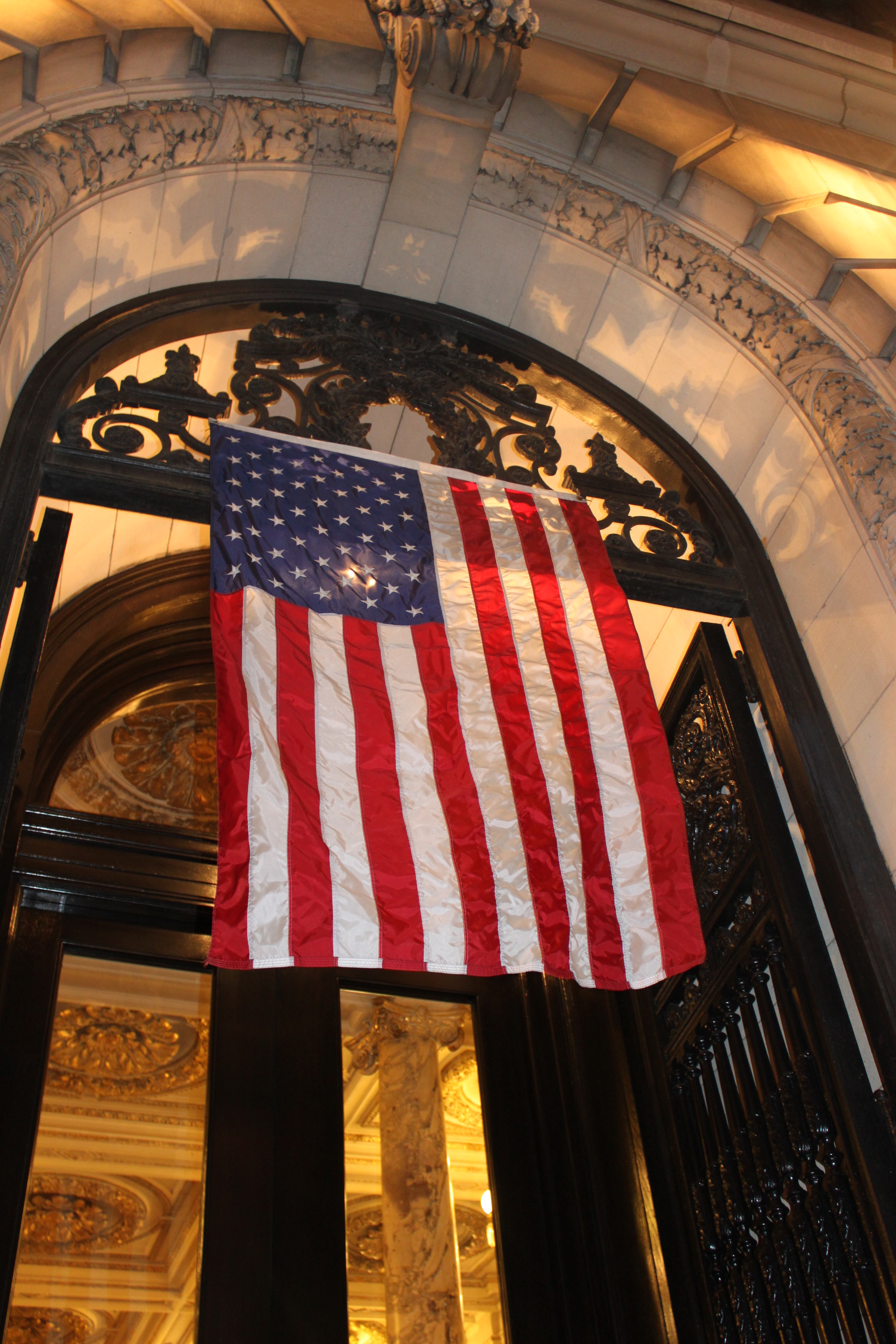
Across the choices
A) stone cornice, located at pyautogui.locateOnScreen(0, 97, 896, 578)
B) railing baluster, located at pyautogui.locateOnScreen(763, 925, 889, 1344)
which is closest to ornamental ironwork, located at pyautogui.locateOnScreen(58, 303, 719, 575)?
stone cornice, located at pyautogui.locateOnScreen(0, 97, 896, 578)

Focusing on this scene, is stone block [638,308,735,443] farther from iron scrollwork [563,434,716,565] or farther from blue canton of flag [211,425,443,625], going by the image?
blue canton of flag [211,425,443,625]

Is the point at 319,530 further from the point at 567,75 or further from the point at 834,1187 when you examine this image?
the point at 834,1187

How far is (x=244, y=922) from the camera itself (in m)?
3.47

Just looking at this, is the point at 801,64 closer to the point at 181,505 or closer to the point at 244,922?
the point at 181,505

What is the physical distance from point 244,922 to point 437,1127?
8.14 feet

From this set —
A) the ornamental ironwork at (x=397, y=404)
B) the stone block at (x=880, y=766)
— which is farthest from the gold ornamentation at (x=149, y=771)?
the stone block at (x=880, y=766)

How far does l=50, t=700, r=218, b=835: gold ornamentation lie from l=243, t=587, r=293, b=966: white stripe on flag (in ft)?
7.30

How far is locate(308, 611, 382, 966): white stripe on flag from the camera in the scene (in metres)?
→ 3.55

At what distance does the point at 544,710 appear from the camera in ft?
14.5

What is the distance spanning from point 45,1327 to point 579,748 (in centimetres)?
300

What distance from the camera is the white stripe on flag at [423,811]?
365 cm

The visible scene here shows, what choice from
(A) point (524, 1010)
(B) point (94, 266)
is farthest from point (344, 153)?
(A) point (524, 1010)

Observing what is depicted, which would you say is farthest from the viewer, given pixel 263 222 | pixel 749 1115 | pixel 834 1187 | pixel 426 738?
pixel 263 222

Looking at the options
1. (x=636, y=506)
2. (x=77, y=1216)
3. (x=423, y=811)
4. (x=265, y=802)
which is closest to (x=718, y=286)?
(x=636, y=506)
